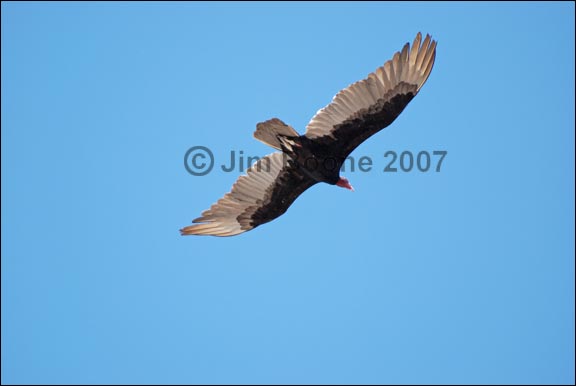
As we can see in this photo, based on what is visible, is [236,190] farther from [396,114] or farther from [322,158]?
[396,114]

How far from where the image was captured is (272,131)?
9.67 meters

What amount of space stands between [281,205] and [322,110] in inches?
76.2

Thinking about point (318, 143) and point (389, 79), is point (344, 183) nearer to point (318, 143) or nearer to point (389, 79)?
point (318, 143)

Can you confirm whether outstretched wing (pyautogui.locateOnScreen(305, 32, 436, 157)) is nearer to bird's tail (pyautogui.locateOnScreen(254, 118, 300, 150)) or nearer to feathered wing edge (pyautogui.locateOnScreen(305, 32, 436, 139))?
feathered wing edge (pyautogui.locateOnScreen(305, 32, 436, 139))

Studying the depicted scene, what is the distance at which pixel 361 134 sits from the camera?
998 cm

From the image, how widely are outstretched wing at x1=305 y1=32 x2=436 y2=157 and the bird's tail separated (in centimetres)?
35

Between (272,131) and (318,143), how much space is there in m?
0.76

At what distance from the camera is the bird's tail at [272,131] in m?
9.49

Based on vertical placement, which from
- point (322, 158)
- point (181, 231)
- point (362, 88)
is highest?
point (362, 88)

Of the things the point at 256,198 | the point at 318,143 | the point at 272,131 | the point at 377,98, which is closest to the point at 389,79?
the point at 377,98

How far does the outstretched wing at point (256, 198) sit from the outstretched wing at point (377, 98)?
103 cm

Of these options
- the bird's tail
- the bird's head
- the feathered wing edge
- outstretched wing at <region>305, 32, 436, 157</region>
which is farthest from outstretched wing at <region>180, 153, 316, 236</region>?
the feathered wing edge

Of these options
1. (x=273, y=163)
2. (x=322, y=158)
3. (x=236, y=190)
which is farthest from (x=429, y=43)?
(x=236, y=190)

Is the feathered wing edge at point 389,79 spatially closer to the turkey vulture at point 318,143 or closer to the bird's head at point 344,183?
the turkey vulture at point 318,143
